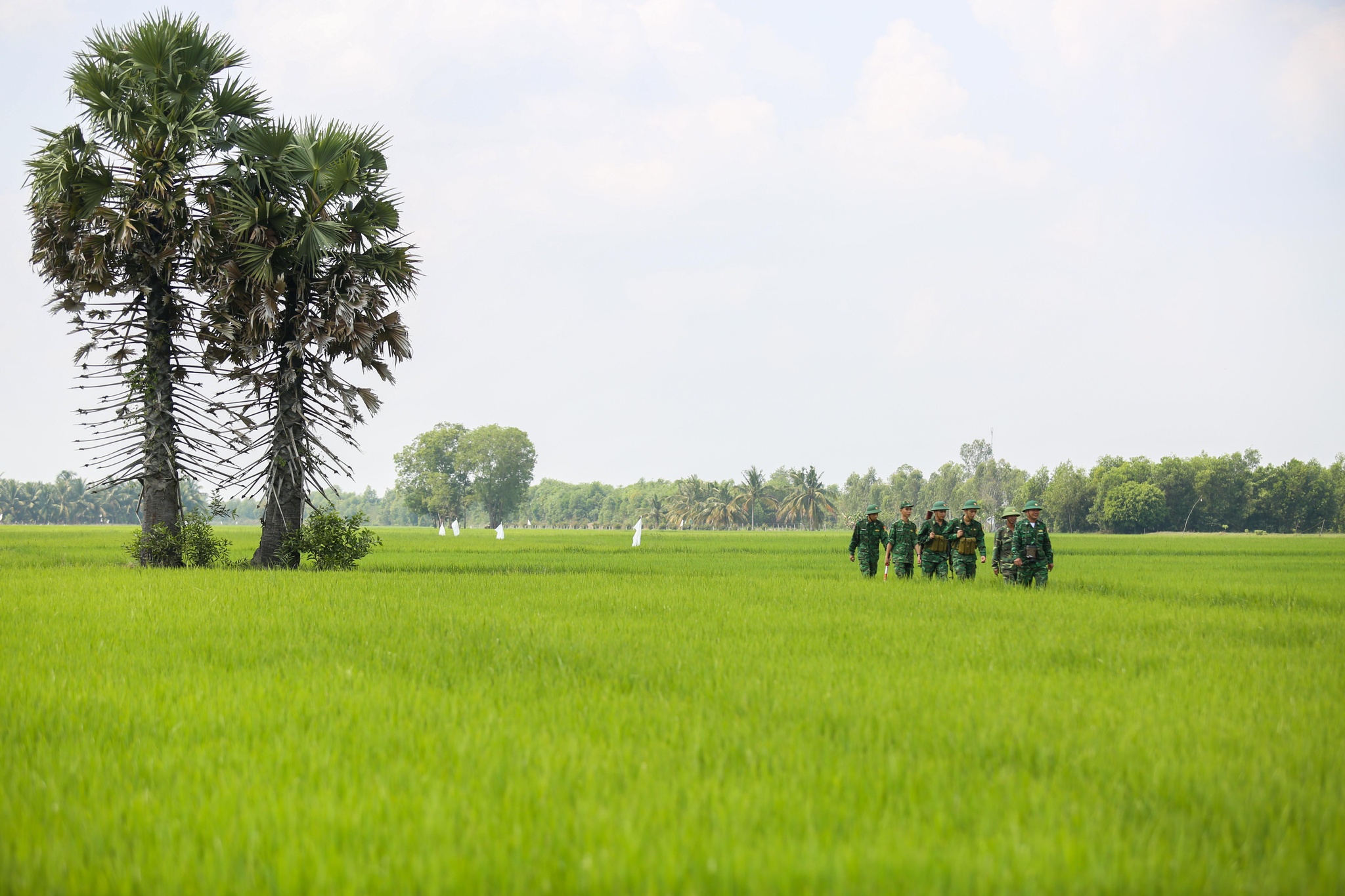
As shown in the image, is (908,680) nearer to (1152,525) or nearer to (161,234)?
(161,234)

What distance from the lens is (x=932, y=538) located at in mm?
18859

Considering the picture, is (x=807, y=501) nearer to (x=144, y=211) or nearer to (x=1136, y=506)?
(x=1136, y=506)

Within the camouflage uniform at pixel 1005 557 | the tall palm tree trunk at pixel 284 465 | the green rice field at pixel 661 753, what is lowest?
the green rice field at pixel 661 753

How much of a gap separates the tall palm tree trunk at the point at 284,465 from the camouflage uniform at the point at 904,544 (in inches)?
607

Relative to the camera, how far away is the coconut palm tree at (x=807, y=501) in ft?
426

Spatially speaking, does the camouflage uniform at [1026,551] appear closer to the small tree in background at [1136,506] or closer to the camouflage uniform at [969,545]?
the camouflage uniform at [969,545]

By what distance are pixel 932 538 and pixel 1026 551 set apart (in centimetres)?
225

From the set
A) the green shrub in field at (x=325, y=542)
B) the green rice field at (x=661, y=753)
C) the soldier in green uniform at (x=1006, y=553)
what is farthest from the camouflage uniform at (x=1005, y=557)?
the green shrub in field at (x=325, y=542)

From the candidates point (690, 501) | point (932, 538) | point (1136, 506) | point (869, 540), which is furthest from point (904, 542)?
point (690, 501)

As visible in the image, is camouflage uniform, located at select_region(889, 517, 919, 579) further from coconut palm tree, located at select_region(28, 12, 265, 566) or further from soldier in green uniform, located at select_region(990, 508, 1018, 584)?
coconut palm tree, located at select_region(28, 12, 265, 566)

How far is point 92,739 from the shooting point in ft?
18.6

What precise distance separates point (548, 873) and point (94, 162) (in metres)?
23.2

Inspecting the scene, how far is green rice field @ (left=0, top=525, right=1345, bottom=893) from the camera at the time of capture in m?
3.72

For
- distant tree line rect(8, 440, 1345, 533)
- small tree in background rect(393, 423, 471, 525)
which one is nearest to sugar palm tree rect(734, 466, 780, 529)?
distant tree line rect(8, 440, 1345, 533)
